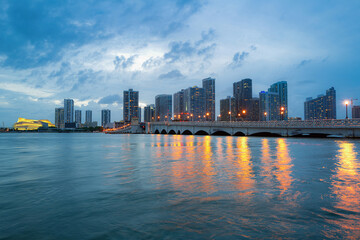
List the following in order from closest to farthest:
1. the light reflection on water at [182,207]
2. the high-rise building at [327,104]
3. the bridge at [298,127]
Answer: the light reflection on water at [182,207] → the bridge at [298,127] → the high-rise building at [327,104]

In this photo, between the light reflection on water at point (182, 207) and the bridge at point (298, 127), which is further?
the bridge at point (298, 127)

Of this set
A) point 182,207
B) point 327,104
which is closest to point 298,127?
point 182,207

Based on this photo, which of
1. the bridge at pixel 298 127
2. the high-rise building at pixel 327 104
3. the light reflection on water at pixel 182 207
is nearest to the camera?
the light reflection on water at pixel 182 207

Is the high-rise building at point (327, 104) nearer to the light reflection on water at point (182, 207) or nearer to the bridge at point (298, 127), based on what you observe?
the bridge at point (298, 127)

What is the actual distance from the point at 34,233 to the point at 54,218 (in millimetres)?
900

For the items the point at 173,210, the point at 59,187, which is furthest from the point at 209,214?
the point at 59,187

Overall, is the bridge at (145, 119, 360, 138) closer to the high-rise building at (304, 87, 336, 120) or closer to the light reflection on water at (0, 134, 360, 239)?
the light reflection on water at (0, 134, 360, 239)

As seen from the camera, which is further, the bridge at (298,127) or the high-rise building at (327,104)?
the high-rise building at (327,104)

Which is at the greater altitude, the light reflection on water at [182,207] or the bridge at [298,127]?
the bridge at [298,127]

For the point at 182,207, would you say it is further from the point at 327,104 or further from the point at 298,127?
the point at 327,104

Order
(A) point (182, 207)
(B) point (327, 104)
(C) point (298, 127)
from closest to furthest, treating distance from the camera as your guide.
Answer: (A) point (182, 207) → (C) point (298, 127) → (B) point (327, 104)

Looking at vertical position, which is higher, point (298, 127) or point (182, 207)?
point (298, 127)

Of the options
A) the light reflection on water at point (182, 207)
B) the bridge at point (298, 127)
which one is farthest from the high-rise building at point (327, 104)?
the light reflection on water at point (182, 207)

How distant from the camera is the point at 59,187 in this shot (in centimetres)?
980
